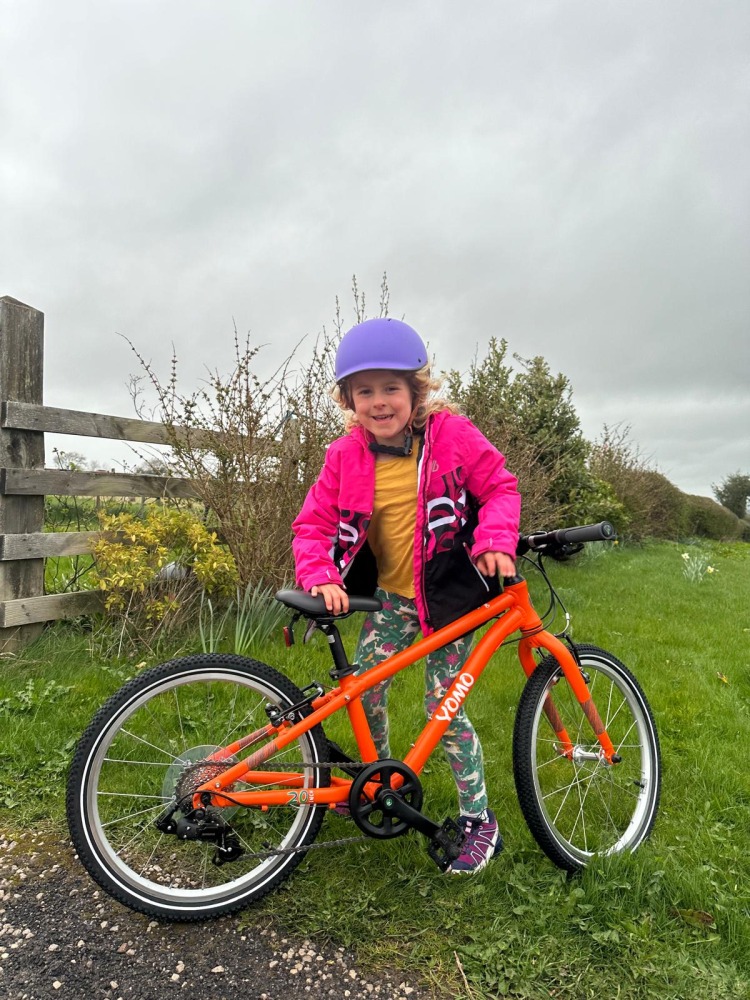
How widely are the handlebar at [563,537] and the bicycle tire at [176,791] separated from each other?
1057mm

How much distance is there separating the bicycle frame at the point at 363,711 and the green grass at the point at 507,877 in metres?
0.43

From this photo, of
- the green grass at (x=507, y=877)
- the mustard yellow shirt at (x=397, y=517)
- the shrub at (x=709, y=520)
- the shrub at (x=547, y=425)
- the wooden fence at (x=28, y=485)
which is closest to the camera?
the green grass at (x=507, y=877)

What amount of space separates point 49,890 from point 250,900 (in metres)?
0.79

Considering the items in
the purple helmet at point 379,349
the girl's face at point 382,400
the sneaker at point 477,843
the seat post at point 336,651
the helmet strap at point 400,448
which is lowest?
the sneaker at point 477,843

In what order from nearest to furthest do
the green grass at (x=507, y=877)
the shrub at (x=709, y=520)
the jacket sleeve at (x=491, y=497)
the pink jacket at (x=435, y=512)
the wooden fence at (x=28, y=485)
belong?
the green grass at (x=507, y=877), the jacket sleeve at (x=491, y=497), the pink jacket at (x=435, y=512), the wooden fence at (x=28, y=485), the shrub at (x=709, y=520)

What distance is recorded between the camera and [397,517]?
2.60 metres

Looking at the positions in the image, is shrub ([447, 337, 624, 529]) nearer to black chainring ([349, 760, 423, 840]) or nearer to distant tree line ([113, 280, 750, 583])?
distant tree line ([113, 280, 750, 583])

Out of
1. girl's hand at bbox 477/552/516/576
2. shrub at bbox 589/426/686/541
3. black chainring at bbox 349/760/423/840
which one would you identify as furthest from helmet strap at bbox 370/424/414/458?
shrub at bbox 589/426/686/541

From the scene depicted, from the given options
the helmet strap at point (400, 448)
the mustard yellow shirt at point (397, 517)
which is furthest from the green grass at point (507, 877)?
the helmet strap at point (400, 448)

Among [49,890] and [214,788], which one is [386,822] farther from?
[49,890]

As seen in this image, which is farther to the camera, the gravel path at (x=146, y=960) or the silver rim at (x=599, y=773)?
the silver rim at (x=599, y=773)

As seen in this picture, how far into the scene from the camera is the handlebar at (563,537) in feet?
7.73

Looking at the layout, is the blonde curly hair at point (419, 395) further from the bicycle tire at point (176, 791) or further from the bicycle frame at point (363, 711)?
the bicycle tire at point (176, 791)

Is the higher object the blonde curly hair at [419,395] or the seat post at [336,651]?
the blonde curly hair at [419,395]
